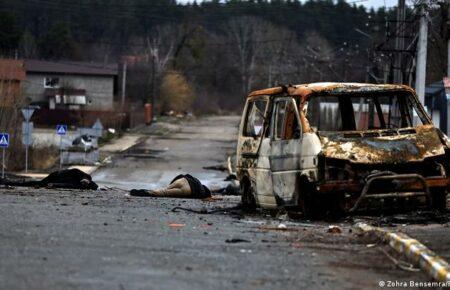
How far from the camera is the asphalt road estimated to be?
6.99 m

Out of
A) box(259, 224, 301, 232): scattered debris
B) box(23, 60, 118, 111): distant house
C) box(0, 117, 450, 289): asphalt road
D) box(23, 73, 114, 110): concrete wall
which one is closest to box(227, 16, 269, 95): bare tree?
box(23, 60, 118, 111): distant house

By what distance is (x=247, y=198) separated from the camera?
1455 cm

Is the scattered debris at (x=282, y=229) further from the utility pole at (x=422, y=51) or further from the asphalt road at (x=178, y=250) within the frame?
the utility pole at (x=422, y=51)

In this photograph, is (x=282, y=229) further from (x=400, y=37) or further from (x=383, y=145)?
(x=400, y=37)

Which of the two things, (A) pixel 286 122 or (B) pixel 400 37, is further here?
(B) pixel 400 37

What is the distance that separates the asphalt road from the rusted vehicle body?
1.47 feet

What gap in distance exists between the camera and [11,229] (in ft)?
32.6

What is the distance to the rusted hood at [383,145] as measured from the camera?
457 inches

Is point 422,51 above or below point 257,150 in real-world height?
above

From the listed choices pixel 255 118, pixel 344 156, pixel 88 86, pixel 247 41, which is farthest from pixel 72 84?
pixel 344 156

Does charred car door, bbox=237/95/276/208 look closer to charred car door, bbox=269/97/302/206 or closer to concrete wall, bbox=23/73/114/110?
charred car door, bbox=269/97/302/206

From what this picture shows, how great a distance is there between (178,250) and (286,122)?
469cm

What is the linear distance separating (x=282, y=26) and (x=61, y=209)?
81423 millimetres

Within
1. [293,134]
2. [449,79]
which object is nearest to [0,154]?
[449,79]
